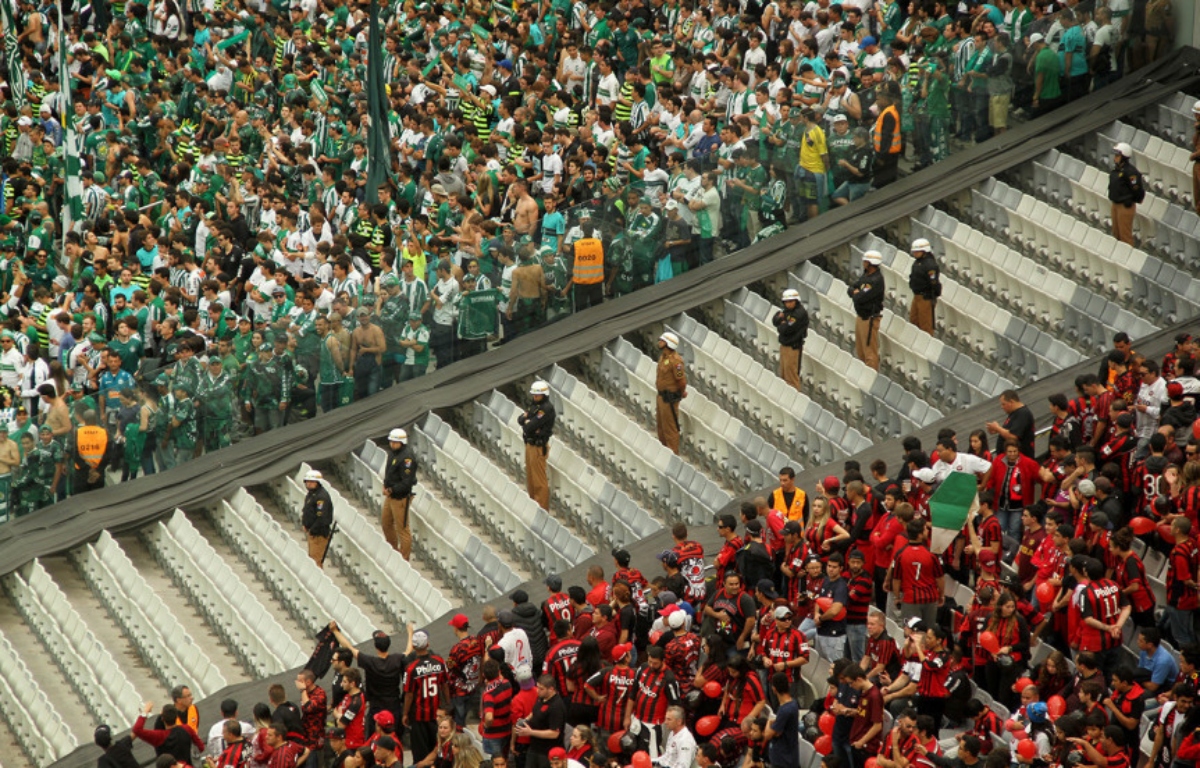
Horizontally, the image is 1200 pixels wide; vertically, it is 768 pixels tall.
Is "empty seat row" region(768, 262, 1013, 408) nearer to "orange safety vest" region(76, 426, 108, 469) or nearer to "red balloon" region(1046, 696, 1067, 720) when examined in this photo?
"red balloon" region(1046, 696, 1067, 720)

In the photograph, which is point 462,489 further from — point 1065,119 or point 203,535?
point 1065,119

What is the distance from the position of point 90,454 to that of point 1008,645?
1155 centimetres

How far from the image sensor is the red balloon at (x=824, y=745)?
16016mm

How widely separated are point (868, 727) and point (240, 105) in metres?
18.7

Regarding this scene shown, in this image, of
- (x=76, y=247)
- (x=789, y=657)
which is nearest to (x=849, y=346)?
(x=789, y=657)

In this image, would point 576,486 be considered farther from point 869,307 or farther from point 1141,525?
point 1141,525

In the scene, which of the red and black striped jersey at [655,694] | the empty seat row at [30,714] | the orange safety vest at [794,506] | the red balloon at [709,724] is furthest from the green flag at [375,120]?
the red balloon at [709,724]

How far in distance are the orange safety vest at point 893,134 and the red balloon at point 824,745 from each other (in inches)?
382

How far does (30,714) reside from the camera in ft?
68.8

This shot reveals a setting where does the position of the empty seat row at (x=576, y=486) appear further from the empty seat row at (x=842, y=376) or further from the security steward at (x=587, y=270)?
the empty seat row at (x=842, y=376)

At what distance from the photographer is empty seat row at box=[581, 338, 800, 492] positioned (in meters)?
21.0

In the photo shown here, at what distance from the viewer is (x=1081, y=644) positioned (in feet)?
51.5

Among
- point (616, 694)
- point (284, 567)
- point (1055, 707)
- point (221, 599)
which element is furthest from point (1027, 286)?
point (221, 599)

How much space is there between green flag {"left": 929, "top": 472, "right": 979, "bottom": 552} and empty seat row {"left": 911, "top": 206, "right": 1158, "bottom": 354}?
15.1ft
